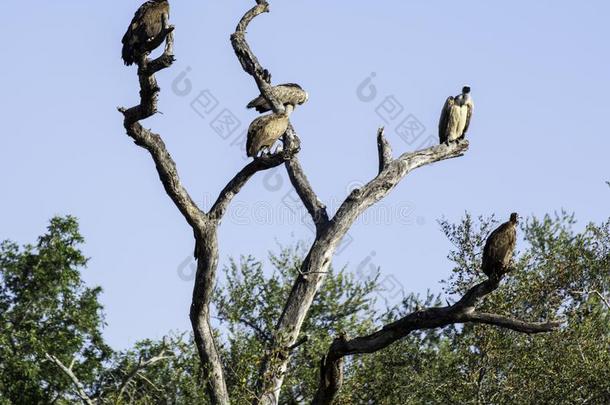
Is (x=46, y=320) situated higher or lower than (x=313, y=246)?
higher

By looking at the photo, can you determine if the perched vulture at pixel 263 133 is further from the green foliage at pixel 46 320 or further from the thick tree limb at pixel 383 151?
the green foliage at pixel 46 320

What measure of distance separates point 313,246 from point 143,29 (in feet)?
11.5

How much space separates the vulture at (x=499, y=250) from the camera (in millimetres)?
15422

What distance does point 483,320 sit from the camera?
50.6 ft

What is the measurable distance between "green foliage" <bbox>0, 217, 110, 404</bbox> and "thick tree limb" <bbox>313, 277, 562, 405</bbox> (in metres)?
12.2

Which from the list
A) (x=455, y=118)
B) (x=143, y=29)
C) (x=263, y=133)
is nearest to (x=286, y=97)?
(x=455, y=118)

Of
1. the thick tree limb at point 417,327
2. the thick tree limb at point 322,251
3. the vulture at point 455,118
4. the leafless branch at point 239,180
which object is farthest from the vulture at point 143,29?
the vulture at point 455,118

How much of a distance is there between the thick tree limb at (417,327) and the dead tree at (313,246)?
0.01 metres

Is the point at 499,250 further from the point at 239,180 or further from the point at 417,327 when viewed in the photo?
the point at 239,180

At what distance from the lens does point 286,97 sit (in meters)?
21.0

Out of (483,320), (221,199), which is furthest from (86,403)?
(483,320)

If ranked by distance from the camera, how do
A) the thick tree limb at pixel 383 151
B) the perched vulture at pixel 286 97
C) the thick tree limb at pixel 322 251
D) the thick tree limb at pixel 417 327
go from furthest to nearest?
1. the perched vulture at pixel 286 97
2. the thick tree limb at pixel 383 151
3. the thick tree limb at pixel 322 251
4. the thick tree limb at pixel 417 327

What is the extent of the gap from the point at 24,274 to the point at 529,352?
10909 millimetres

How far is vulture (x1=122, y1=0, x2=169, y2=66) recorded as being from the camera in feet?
51.6
